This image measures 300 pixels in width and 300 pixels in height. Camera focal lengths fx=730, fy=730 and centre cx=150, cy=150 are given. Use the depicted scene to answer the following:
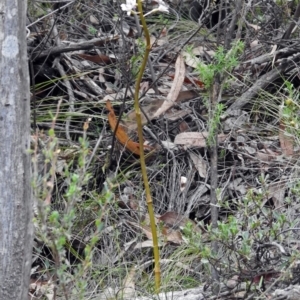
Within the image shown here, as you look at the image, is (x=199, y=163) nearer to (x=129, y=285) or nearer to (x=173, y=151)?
(x=173, y=151)

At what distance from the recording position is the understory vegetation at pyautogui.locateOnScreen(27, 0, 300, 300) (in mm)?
2768

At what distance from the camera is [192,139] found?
158 inches

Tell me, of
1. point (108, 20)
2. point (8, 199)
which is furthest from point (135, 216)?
point (108, 20)

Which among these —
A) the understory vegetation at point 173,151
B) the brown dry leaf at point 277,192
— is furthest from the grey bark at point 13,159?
the brown dry leaf at point 277,192

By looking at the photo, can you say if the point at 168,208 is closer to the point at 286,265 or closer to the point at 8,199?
the point at 286,265

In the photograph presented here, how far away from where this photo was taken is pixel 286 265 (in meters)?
2.59

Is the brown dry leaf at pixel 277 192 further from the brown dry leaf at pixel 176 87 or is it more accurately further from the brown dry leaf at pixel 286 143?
the brown dry leaf at pixel 176 87

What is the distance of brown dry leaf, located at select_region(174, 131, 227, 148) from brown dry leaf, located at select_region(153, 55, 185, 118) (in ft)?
0.57

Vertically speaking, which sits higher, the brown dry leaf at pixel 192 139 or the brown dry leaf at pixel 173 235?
the brown dry leaf at pixel 192 139

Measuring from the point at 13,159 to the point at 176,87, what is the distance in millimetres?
→ 1889

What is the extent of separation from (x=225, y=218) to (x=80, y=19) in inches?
87.4

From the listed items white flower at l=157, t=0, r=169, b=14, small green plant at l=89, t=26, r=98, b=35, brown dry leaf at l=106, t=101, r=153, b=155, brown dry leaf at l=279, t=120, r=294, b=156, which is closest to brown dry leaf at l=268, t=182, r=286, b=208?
brown dry leaf at l=279, t=120, r=294, b=156

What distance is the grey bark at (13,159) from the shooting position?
2.27m

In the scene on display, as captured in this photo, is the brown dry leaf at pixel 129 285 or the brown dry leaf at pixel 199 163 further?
the brown dry leaf at pixel 199 163
